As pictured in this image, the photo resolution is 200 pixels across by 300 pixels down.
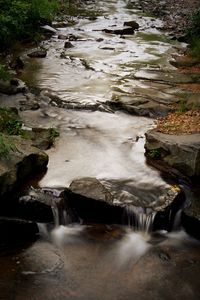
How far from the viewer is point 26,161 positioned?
27.8 ft

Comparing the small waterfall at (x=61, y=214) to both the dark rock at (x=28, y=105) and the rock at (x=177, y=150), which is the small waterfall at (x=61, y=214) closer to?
the rock at (x=177, y=150)

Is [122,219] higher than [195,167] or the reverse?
the reverse

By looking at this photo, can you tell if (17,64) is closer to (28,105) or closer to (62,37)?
(28,105)

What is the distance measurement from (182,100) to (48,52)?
336 inches

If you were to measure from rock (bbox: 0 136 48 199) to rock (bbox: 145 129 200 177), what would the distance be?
Answer: 267 cm

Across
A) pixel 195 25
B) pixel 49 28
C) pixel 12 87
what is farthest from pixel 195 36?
pixel 12 87

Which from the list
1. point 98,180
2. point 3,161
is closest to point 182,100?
point 98,180

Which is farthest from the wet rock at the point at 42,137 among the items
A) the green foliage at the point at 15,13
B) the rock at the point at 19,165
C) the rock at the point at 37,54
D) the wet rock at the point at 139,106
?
the rock at the point at 37,54

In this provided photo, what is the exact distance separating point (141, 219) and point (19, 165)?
2716 millimetres

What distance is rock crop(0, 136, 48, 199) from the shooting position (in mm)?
7715

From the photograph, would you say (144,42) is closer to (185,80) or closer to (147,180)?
(185,80)

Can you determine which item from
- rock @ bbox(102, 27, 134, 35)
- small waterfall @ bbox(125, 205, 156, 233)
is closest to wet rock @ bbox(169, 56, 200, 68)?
rock @ bbox(102, 27, 134, 35)

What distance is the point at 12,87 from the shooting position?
1355cm

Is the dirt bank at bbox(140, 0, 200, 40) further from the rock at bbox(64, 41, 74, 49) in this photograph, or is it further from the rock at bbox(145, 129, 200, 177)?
the rock at bbox(145, 129, 200, 177)
